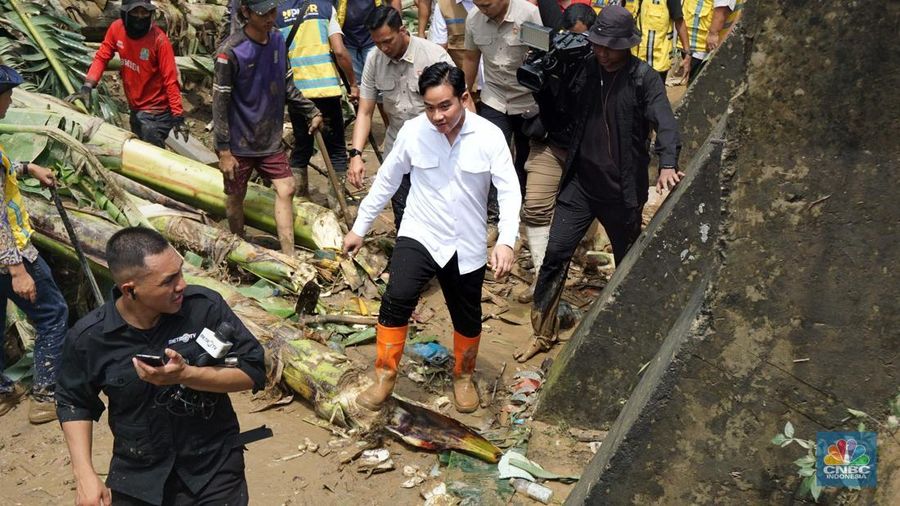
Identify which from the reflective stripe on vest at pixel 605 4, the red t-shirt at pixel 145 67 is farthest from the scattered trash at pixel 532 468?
the reflective stripe on vest at pixel 605 4

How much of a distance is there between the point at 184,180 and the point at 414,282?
342cm

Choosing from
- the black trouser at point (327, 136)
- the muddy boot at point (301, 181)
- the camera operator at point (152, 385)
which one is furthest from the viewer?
the muddy boot at point (301, 181)

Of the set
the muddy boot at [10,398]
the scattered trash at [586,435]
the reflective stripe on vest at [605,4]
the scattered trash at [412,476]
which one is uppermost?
the reflective stripe on vest at [605,4]

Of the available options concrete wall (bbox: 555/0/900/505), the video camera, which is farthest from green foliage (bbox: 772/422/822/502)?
the video camera

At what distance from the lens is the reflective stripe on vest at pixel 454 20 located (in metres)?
8.30

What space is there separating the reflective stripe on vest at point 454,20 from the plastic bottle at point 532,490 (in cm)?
480

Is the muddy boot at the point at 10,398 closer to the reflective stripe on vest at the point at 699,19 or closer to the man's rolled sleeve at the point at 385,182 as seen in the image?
the man's rolled sleeve at the point at 385,182

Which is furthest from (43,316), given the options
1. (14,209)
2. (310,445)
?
(310,445)

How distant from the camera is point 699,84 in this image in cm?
627

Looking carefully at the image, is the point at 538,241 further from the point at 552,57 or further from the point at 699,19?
the point at 699,19

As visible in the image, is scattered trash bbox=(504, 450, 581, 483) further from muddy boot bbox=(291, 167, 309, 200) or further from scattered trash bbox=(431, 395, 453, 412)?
muddy boot bbox=(291, 167, 309, 200)

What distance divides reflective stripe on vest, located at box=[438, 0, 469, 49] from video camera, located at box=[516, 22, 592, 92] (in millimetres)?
2347

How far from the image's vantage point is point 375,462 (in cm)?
501

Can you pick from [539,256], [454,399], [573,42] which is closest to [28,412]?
[454,399]
